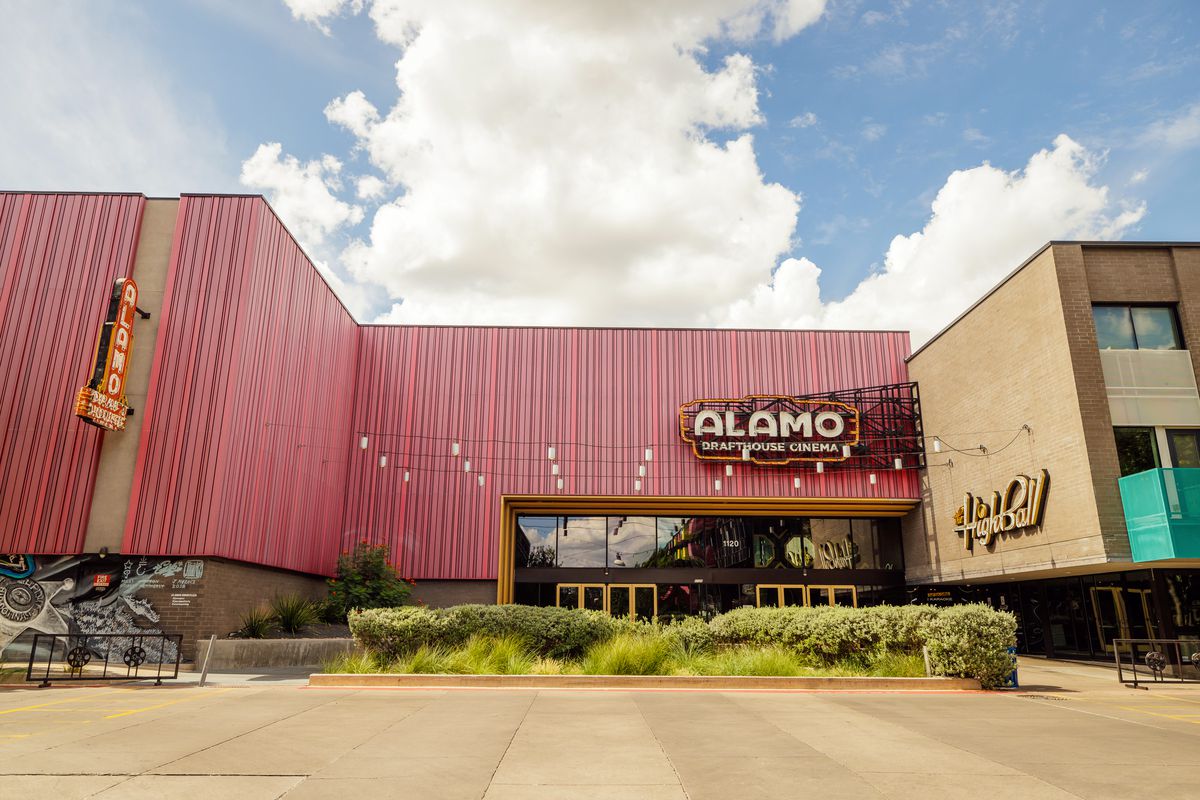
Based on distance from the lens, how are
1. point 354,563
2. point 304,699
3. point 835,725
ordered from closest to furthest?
point 835,725 < point 304,699 < point 354,563

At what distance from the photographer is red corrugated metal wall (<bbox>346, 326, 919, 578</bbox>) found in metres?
28.8

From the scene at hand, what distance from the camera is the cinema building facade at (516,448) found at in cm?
1986

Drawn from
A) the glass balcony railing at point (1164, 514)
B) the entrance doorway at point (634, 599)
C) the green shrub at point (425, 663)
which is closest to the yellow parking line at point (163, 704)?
the green shrub at point (425, 663)

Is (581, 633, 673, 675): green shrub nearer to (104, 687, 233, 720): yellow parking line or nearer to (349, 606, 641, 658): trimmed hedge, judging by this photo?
(349, 606, 641, 658): trimmed hedge

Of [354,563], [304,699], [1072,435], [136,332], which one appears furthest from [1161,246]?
[136,332]

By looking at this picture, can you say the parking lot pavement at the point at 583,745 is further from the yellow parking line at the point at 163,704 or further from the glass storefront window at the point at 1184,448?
the glass storefront window at the point at 1184,448

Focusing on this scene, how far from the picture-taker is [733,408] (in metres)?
29.6

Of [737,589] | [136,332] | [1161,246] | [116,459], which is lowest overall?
[737,589]

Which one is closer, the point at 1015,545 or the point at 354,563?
the point at 1015,545

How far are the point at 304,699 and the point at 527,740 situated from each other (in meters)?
5.55

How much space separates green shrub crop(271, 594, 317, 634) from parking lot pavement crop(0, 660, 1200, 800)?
829 cm

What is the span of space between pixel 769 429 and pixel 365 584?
51.5 ft

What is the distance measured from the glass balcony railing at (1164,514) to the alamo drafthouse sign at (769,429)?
10.7 metres

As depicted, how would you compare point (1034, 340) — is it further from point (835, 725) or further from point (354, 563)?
point (354, 563)
